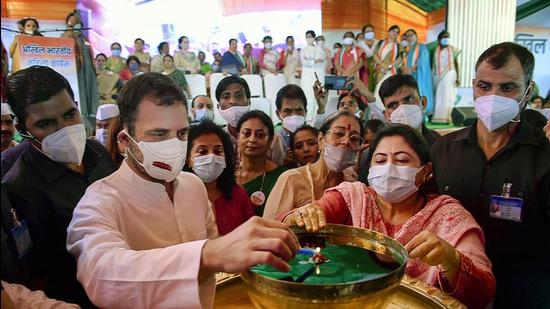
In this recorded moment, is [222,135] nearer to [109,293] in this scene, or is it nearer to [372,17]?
[109,293]

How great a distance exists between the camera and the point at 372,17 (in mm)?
10656

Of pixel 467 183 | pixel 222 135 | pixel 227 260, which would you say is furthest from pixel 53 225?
pixel 467 183

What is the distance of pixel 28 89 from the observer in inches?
55.7

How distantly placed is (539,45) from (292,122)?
8.23m

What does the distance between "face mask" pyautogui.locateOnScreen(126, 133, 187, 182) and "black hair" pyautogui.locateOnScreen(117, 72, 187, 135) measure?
69mm

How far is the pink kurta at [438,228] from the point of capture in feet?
4.31

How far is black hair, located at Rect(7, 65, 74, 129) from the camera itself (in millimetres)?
1411

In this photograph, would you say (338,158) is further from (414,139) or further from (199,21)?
(199,21)

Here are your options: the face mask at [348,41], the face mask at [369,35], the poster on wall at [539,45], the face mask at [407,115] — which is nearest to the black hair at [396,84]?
the face mask at [407,115]

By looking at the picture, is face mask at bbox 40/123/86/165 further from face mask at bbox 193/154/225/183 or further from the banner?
the banner

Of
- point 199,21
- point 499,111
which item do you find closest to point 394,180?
point 499,111

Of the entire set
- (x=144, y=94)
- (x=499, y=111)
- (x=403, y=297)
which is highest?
(x=144, y=94)

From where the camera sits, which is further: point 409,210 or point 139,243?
point 409,210

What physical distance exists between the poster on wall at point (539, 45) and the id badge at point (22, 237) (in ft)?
33.5
